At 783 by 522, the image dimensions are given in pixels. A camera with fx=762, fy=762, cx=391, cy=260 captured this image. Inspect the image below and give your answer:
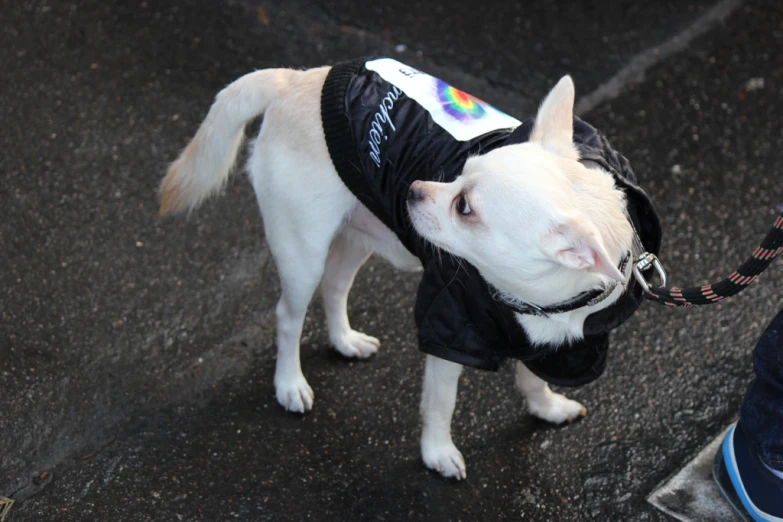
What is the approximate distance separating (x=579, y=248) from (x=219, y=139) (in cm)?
135

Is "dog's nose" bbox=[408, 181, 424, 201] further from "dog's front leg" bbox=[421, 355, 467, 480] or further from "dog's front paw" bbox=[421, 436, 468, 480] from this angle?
"dog's front paw" bbox=[421, 436, 468, 480]

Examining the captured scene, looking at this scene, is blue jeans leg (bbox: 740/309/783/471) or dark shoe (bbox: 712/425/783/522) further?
dark shoe (bbox: 712/425/783/522)

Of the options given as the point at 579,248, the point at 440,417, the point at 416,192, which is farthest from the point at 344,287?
the point at 579,248

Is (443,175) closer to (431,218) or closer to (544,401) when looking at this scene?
(431,218)

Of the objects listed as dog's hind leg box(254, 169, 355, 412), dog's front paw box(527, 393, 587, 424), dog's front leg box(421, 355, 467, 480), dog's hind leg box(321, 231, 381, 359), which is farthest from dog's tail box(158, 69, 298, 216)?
dog's front paw box(527, 393, 587, 424)

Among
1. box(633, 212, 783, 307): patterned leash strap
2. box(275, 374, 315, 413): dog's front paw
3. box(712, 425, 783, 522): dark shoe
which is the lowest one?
box(275, 374, 315, 413): dog's front paw

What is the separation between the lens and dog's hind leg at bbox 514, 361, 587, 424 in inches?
105

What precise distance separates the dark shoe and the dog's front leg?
0.85 meters

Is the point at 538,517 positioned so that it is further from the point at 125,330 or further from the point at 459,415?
the point at 125,330

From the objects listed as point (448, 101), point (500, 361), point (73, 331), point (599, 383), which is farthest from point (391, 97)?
point (73, 331)

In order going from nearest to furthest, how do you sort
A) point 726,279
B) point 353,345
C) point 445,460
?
point 726,279
point 445,460
point 353,345

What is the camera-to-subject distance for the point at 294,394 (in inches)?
Answer: 110

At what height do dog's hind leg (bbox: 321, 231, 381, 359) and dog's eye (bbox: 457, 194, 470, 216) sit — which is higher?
dog's eye (bbox: 457, 194, 470, 216)

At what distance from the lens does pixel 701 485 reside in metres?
2.58
